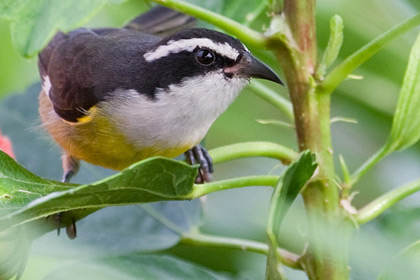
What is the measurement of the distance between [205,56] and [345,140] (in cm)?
46

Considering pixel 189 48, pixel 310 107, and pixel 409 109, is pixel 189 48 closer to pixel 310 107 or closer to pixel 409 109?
pixel 310 107

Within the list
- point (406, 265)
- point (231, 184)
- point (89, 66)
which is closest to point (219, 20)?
point (231, 184)

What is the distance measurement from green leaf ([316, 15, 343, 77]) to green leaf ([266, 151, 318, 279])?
0.25 meters

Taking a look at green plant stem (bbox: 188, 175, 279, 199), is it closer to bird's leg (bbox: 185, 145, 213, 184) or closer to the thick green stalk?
the thick green stalk

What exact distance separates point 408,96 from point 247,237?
0.79m

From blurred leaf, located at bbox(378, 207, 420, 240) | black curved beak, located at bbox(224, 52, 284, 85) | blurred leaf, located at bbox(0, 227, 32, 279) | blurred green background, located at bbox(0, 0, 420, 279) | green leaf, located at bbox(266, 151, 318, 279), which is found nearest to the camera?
green leaf, located at bbox(266, 151, 318, 279)

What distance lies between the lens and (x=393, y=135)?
128 cm

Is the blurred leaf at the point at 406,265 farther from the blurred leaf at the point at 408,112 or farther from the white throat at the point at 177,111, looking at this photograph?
the white throat at the point at 177,111

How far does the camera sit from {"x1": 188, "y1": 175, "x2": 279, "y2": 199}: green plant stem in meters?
1.14

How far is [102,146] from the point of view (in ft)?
6.19

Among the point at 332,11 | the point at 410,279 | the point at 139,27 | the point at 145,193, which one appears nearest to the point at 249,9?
the point at 332,11

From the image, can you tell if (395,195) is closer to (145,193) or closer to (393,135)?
(393,135)

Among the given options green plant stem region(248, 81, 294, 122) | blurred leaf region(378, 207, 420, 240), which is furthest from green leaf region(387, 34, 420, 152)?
blurred leaf region(378, 207, 420, 240)

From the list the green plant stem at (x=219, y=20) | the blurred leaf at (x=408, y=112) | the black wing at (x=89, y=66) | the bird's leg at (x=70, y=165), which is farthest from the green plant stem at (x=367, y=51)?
the bird's leg at (x=70, y=165)
